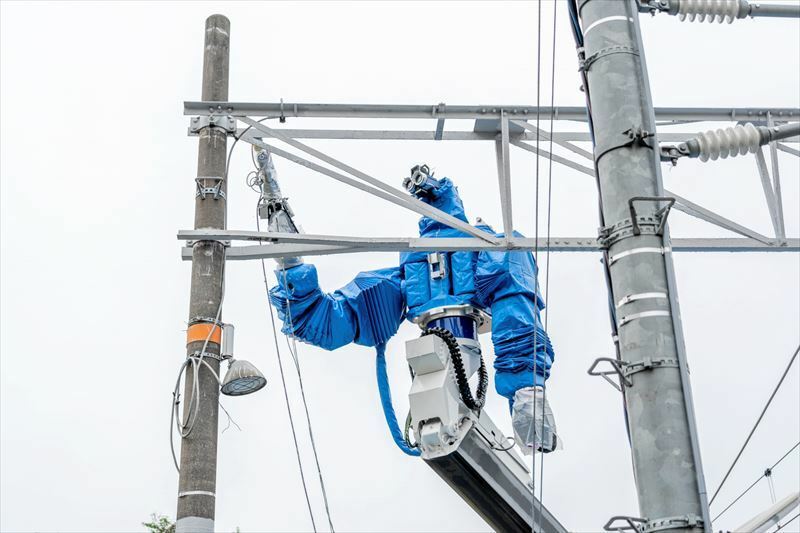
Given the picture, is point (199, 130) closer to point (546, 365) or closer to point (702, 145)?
point (546, 365)

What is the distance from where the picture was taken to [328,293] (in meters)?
10.6

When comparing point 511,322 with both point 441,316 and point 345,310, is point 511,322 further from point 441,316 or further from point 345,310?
point 345,310

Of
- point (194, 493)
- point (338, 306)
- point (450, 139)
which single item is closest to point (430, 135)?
point (450, 139)

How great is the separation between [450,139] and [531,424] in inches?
109

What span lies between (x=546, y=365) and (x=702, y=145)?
162 inches

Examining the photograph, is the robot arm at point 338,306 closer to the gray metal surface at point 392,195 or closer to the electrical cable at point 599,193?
the gray metal surface at point 392,195

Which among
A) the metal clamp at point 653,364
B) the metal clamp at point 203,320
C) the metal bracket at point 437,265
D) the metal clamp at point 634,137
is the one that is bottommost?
the metal clamp at point 653,364

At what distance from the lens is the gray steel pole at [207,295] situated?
7.89m

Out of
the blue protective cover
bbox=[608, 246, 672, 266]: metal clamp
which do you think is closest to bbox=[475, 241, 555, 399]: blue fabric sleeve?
the blue protective cover

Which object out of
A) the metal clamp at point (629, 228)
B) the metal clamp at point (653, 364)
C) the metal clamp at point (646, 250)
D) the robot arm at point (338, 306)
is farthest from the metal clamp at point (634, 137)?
the robot arm at point (338, 306)

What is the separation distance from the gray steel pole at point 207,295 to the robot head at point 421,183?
2.00 m

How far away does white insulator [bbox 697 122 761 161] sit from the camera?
5.70 meters

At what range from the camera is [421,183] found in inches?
409

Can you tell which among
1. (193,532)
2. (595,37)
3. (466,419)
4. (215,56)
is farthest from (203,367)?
(595,37)
